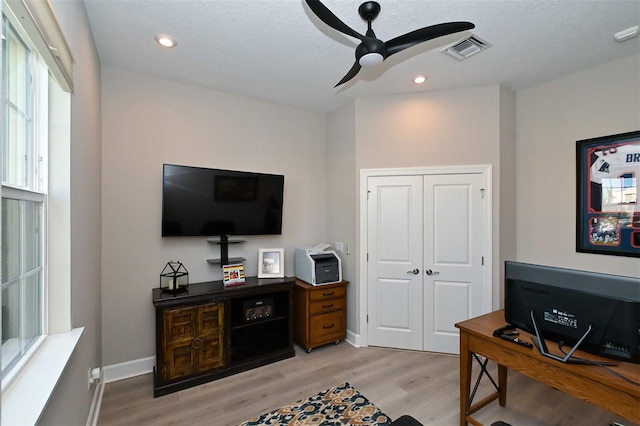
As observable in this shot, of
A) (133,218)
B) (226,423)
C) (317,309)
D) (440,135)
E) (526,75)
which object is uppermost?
(526,75)

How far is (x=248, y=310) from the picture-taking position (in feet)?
10.1

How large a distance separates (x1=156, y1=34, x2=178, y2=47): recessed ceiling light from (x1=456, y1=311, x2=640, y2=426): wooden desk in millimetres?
3183

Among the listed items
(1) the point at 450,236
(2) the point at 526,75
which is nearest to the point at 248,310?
(1) the point at 450,236

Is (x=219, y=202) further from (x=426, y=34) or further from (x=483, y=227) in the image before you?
(x=483, y=227)

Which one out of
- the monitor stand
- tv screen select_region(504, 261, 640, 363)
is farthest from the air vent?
the monitor stand

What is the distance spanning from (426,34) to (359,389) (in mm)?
2830

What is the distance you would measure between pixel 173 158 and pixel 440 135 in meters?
2.98

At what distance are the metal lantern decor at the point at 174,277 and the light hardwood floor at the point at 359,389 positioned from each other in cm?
89

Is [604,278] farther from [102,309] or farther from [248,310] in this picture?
[102,309]

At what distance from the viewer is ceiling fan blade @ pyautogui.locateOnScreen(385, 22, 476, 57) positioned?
168 cm

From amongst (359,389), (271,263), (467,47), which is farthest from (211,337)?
(467,47)

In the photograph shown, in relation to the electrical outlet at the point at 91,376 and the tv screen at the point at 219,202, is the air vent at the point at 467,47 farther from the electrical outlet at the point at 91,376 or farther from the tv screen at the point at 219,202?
the electrical outlet at the point at 91,376

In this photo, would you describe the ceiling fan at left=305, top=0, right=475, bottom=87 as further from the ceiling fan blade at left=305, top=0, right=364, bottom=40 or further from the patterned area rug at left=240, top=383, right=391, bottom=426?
the patterned area rug at left=240, top=383, right=391, bottom=426

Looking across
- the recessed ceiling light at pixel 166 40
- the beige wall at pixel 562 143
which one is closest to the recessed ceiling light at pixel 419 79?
the beige wall at pixel 562 143
